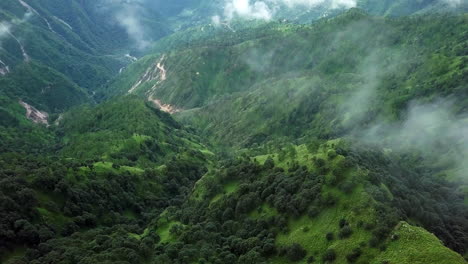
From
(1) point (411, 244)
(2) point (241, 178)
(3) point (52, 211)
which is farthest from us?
(2) point (241, 178)

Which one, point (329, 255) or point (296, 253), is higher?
Result: point (296, 253)

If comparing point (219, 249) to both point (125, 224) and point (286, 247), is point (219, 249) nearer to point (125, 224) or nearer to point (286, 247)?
point (286, 247)

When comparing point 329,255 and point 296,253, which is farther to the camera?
point 296,253

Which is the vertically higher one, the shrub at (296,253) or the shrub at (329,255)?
the shrub at (296,253)

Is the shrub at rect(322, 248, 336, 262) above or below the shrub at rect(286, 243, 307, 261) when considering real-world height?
below

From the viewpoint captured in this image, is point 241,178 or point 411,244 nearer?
point 411,244

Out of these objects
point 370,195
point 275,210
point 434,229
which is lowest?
point 434,229

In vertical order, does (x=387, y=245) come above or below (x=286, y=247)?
below

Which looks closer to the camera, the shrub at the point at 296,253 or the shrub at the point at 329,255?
the shrub at the point at 329,255

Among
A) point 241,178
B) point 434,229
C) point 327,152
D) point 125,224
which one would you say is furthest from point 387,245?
point 125,224

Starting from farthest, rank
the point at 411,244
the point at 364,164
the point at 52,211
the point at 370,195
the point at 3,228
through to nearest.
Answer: the point at 52,211 → the point at 364,164 → the point at 3,228 → the point at 370,195 → the point at 411,244

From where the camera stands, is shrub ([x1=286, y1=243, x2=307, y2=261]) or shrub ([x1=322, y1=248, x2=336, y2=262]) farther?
shrub ([x1=286, y1=243, x2=307, y2=261])
